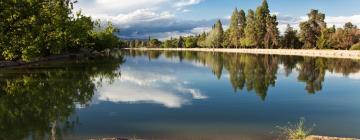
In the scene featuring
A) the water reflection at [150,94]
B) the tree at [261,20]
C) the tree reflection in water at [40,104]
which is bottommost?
the water reflection at [150,94]

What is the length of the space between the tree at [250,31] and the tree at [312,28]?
1974cm

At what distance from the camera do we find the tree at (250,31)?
492 ft

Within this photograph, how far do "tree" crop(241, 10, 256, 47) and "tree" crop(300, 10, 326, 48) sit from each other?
64.8ft

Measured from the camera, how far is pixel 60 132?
18734 mm

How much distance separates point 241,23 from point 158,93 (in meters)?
139

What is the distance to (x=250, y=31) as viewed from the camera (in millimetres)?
150375

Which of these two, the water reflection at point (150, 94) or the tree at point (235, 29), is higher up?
the tree at point (235, 29)

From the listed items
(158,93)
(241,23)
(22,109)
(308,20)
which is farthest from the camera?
(241,23)

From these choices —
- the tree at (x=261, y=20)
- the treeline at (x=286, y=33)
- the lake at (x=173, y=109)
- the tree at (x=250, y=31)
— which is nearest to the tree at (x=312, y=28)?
the treeline at (x=286, y=33)

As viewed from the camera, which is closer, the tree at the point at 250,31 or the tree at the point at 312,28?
the tree at the point at 312,28

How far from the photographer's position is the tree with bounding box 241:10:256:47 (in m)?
150

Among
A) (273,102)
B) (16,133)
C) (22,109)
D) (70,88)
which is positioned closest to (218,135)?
(16,133)

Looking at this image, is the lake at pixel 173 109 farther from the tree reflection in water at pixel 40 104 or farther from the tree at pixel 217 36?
the tree at pixel 217 36

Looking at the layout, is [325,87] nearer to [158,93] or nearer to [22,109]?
[158,93]
